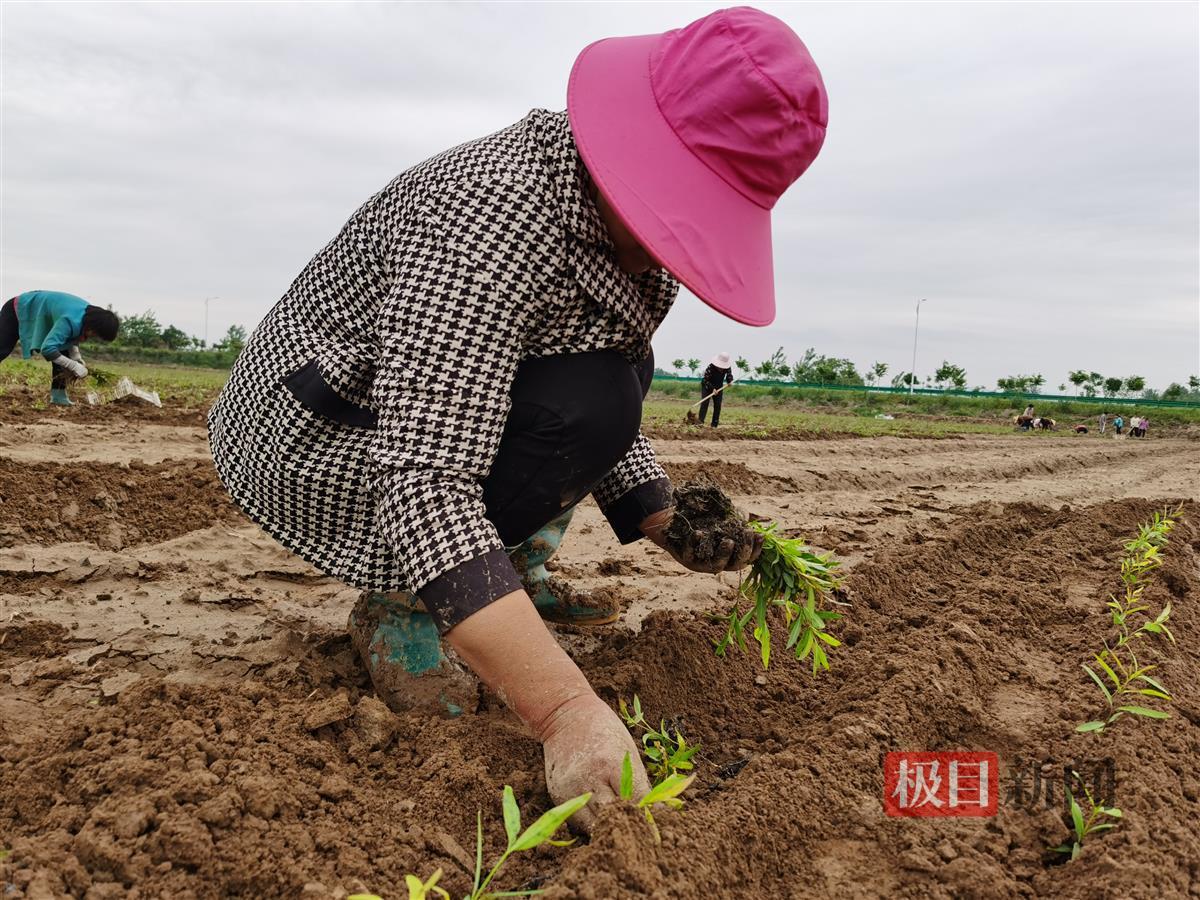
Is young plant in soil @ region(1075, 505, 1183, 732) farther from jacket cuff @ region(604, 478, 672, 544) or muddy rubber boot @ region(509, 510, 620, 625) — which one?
muddy rubber boot @ region(509, 510, 620, 625)

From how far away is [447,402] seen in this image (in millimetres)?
1354

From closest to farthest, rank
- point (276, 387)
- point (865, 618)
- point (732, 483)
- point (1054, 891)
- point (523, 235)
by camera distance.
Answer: point (1054, 891)
point (523, 235)
point (276, 387)
point (865, 618)
point (732, 483)

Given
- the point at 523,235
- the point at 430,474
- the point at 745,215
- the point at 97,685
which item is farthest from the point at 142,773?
the point at 745,215

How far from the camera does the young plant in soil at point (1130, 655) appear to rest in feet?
5.78

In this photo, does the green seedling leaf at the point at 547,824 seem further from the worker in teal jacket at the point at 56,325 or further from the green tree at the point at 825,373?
the green tree at the point at 825,373

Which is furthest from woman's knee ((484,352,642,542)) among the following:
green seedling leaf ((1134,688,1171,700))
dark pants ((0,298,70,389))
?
dark pants ((0,298,70,389))

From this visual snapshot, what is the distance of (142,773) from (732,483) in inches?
184

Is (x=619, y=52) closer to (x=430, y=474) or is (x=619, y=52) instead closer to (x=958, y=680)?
(x=430, y=474)

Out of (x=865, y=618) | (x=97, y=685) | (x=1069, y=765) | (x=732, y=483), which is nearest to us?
(x=1069, y=765)

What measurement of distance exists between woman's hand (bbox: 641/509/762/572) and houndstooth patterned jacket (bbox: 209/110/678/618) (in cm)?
47

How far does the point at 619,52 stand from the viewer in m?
1.49

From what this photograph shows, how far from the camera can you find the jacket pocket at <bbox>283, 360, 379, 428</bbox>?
166 centimetres

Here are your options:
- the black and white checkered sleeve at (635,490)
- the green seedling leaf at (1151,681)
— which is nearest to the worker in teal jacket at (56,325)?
the black and white checkered sleeve at (635,490)

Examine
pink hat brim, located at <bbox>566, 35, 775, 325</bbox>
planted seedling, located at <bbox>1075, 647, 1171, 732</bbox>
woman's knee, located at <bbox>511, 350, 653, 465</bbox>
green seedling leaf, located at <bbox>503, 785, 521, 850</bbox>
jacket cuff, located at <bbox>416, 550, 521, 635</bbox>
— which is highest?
pink hat brim, located at <bbox>566, 35, 775, 325</bbox>
